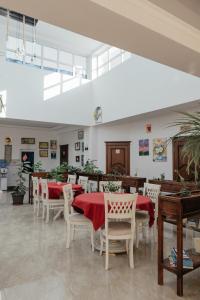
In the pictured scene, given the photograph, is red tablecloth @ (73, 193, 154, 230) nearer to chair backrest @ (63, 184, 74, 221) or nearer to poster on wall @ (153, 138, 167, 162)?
chair backrest @ (63, 184, 74, 221)

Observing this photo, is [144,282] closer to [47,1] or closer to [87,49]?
[47,1]

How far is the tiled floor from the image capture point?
2.47 meters

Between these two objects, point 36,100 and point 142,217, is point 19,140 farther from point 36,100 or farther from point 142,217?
point 142,217

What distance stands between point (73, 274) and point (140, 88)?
5.59 meters

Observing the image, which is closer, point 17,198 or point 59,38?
point 17,198

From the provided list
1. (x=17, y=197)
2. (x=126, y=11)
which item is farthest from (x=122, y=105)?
(x=126, y=11)

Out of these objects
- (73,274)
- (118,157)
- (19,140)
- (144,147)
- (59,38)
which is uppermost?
(59,38)

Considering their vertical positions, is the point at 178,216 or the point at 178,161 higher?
the point at 178,161

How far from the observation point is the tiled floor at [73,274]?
2.47 meters

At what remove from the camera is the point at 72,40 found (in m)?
8.98

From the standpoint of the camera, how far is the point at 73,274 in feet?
9.51

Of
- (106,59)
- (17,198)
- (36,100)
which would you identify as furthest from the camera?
(106,59)

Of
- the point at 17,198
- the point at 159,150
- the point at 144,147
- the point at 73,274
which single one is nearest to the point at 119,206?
the point at 73,274

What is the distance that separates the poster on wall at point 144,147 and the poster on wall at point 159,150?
0.34 metres
